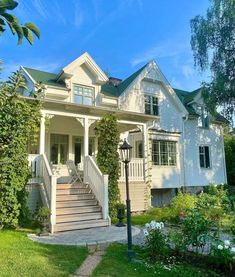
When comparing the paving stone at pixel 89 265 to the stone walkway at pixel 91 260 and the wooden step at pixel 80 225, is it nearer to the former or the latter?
the stone walkway at pixel 91 260

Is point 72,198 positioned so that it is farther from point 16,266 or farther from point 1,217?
point 16,266

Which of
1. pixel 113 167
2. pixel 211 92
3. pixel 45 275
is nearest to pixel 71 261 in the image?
pixel 45 275

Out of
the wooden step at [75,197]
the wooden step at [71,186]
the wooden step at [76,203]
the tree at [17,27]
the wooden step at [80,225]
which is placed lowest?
the wooden step at [80,225]

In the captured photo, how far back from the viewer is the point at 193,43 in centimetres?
1853

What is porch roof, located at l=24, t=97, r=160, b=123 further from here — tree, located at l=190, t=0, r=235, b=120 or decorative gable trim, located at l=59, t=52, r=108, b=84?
tree, located at l=190, t=0, r=235, b=120

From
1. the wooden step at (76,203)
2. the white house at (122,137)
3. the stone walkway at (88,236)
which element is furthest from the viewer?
the white house at (122,137)

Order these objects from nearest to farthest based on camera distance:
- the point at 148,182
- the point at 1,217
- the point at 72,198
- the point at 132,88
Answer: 1. the point at 1,217
2. the point at 72,198
3. the point at 148,182
4. the point at 132,88

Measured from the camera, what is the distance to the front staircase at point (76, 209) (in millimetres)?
9523

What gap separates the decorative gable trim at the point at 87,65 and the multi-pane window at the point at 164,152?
528 cm

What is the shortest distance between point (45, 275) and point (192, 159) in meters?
16.1

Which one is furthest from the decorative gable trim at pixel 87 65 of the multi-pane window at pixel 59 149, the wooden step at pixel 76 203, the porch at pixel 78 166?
the wooden step at pixel 76 203

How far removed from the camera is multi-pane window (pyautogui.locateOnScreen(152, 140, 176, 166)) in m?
17.5

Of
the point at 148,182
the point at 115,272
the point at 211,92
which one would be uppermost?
the point at 211,92

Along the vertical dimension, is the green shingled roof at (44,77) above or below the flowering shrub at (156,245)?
above
